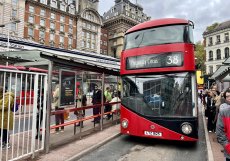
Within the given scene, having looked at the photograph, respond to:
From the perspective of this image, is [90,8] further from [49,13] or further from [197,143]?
[197,143]

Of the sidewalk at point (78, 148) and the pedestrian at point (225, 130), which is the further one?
the sidewalk at point (78, 148)

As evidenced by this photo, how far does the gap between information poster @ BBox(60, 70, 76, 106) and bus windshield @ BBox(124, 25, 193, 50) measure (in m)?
2.44

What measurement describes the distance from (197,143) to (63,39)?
55517 mm

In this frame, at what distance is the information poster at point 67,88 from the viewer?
25.2ft

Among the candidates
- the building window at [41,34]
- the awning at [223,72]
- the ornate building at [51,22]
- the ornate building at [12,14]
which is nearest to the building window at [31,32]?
the ornate building at [51,22]

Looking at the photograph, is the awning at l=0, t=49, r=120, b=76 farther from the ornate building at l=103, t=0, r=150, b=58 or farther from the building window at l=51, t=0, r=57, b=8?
the ornate building at l=103, t=0, r=150, b=58

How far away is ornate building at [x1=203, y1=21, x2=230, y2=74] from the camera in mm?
51188

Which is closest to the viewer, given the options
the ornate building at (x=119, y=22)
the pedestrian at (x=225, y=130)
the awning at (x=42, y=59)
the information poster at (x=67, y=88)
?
the pedestrian at (x=225, y=130)

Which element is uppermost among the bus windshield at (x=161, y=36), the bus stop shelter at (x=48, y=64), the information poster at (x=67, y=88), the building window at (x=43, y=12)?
the building window at (x=43, y=12)

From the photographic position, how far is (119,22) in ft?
255

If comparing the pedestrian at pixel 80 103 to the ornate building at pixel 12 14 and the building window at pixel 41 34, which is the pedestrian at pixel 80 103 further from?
the building window at pixel 41 34

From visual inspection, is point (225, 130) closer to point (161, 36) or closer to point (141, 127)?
point (141, 127)

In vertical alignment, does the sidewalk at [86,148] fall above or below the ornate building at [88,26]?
below

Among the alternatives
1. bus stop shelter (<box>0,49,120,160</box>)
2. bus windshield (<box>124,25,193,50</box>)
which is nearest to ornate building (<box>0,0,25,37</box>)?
bus stop shelter (<box>0,49,120,160</box>)
